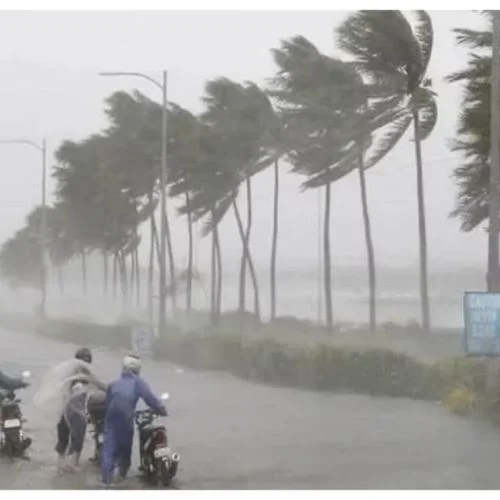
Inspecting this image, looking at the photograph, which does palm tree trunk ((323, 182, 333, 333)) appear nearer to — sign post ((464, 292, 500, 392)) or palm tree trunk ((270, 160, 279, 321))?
palm tree trunk ((270, 160, 279, 321))

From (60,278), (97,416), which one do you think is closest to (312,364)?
(97,416)

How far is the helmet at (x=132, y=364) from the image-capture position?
8.76 metres

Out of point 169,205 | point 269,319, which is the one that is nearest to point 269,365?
point 269,319

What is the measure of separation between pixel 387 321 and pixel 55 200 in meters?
2.60

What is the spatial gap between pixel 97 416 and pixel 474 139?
3565 millimetres

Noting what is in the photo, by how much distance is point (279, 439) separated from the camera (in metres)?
9.11

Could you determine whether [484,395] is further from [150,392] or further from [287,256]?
[150,392]

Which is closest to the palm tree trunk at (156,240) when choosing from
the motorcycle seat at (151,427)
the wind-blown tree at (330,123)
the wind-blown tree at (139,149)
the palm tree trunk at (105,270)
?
the wind-blown tree at (139,149)

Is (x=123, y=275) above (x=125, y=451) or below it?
above

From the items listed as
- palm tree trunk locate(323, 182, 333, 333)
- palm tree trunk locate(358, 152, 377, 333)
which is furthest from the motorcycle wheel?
palm tree trunk locate(358, 152, 377, 333)

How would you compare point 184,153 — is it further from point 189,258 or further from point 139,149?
point 189,258

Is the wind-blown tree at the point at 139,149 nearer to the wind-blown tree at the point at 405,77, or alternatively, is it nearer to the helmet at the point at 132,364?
the helmet at the point at 132,364

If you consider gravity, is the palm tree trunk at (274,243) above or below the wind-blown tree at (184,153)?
below

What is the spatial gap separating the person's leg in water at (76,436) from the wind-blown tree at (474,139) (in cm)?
325
